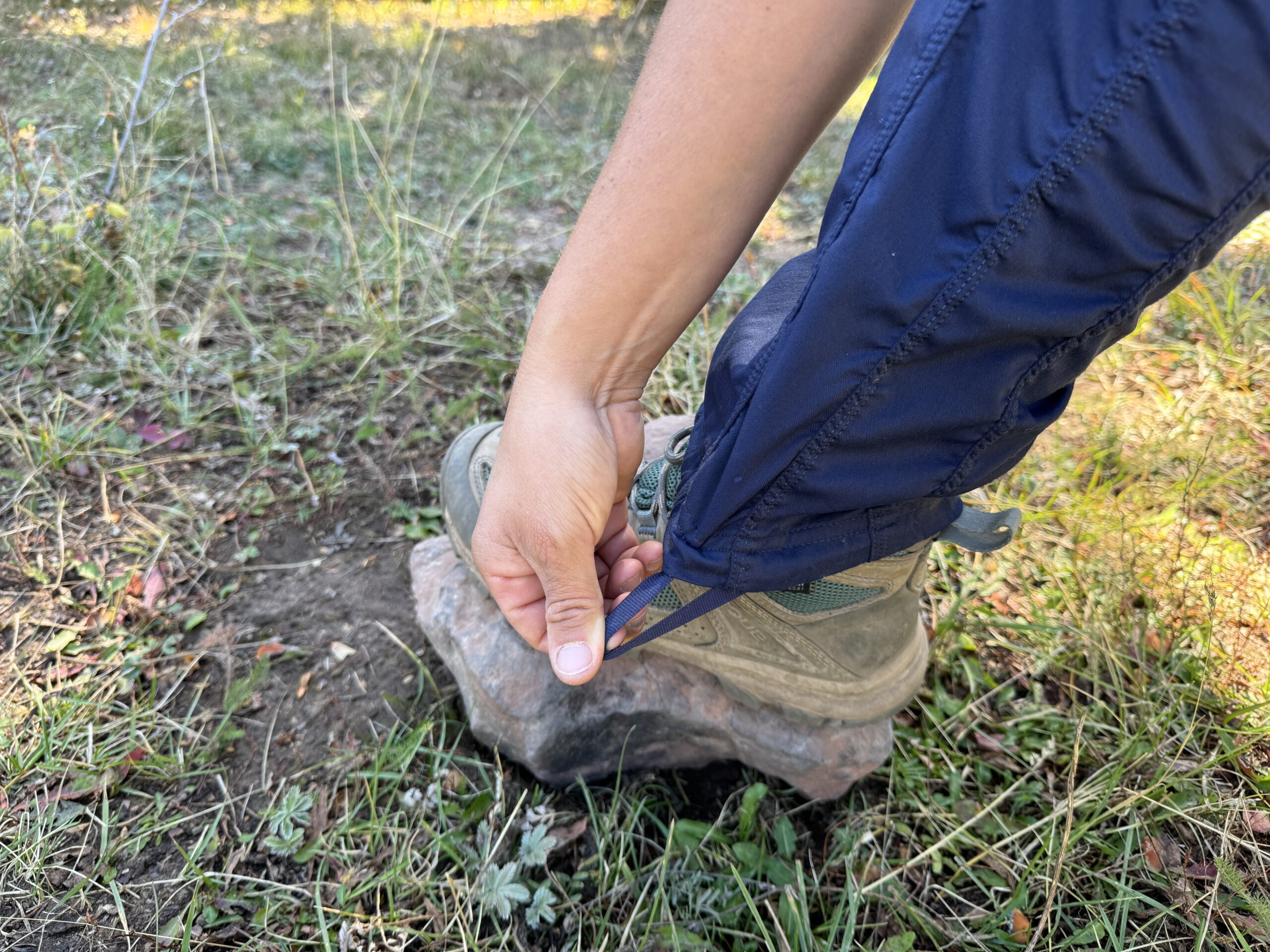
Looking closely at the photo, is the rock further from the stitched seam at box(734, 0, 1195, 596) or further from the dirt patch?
the stitched seam at box(734, 0, 1195, 596)

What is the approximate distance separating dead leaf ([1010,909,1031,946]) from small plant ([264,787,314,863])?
141cm

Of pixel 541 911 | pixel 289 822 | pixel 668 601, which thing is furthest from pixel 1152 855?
pixel 289 822

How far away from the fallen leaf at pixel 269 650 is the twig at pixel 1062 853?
5.67 ft

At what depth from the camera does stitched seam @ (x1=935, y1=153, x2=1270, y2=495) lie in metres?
0.79

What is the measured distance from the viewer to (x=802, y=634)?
4.88ft

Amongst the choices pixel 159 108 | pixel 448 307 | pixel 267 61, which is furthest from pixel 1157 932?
pixel 267 61

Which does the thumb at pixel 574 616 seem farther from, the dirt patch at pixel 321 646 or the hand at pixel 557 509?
the dirt patch at pixel 321 646

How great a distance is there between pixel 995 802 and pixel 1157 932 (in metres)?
0.33

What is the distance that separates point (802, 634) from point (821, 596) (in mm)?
110

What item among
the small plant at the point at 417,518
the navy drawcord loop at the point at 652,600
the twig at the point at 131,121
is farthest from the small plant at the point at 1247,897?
the twig at the point at 131,121

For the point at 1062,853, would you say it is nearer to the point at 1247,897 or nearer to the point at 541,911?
the point at 1247,897

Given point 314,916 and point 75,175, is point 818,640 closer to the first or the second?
point 314,916

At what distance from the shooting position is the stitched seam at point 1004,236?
0.71m

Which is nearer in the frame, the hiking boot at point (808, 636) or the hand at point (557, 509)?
the hand at point (557, 509)
